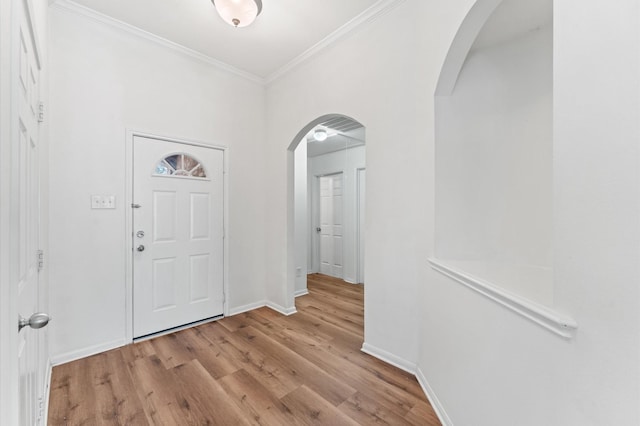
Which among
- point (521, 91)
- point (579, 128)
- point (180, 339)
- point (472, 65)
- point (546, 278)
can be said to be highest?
point (472, 65)

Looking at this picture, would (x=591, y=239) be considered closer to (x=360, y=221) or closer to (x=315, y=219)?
(x=360, y=221)

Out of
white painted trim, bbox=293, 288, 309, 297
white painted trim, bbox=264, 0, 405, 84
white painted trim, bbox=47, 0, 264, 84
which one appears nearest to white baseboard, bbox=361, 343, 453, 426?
white painted trim, bbox=293, 288, 309, 297

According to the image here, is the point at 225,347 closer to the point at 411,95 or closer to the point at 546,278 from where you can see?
the point at 546,278

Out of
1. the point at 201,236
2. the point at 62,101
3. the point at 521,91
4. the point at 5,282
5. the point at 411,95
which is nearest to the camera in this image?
the point at 5,282

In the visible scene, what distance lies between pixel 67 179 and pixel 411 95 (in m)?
2.91

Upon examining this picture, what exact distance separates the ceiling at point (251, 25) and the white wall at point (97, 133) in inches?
7.9

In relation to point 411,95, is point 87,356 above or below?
below

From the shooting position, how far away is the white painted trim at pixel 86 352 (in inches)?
83.5

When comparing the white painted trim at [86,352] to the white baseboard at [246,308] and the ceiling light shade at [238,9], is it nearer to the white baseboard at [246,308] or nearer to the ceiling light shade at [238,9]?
the white baseboard at [246,308]

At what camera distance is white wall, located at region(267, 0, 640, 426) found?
2.15ft

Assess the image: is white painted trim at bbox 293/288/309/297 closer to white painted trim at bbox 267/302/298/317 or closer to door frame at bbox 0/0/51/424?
white painted trim at bbox 267/302/298/317

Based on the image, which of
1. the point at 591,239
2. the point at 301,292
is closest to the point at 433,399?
the point at 591,239

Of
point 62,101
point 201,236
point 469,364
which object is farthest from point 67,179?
point 469,364

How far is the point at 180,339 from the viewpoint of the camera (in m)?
2.56
